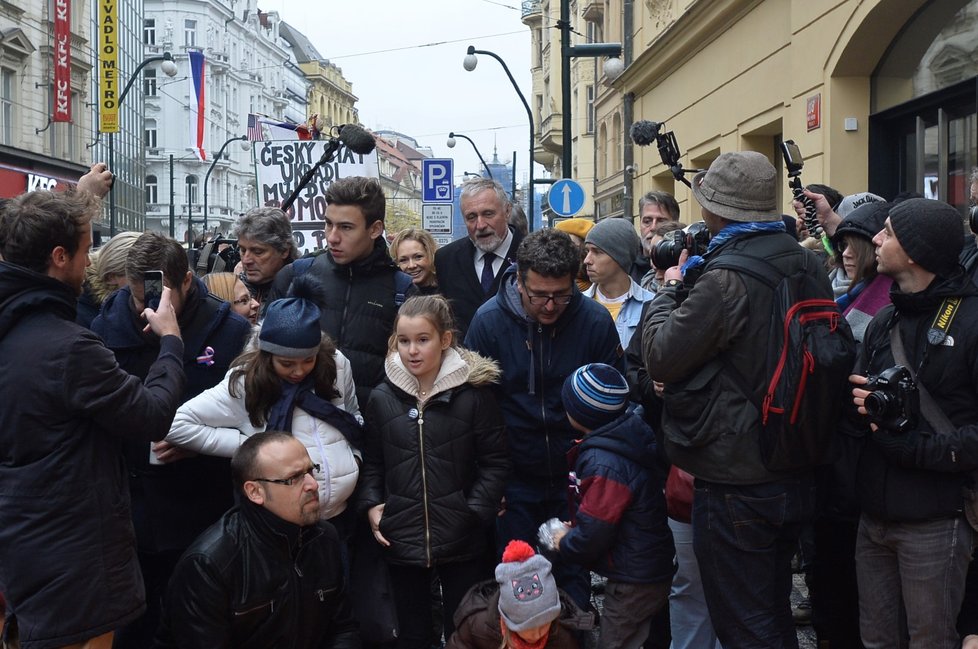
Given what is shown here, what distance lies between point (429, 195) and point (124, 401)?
46.1 ft

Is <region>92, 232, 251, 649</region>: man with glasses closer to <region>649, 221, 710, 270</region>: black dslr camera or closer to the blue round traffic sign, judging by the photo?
<region>649, 221, 710, 270</region>: black dslr camera

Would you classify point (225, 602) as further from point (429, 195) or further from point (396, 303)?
point (429, 195)

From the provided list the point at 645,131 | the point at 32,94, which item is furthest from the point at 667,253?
the point at 32,94

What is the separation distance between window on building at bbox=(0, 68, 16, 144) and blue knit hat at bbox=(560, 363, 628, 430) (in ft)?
106

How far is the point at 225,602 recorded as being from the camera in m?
3.74

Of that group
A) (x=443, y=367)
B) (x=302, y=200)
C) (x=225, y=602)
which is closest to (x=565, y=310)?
(x=443, y=367)

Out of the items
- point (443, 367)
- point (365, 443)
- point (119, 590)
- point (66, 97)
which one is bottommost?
point (119, 590)

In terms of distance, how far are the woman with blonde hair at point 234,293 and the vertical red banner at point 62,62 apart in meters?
30.2

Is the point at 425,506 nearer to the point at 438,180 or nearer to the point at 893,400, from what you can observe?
the point at 893,400

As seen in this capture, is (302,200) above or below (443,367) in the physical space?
above

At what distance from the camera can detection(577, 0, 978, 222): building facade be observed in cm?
914

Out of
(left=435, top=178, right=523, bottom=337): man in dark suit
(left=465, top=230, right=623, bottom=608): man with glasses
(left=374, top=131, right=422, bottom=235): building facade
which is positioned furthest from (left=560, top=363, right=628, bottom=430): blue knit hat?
(left=374, top=131, right=422, bottom=235): building facade

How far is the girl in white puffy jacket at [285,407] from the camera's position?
4230 millimetres

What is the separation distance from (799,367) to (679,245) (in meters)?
0.92
